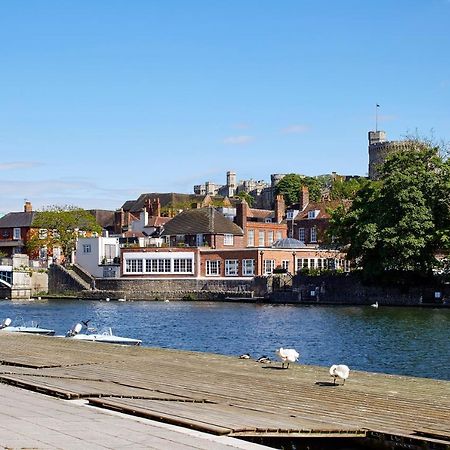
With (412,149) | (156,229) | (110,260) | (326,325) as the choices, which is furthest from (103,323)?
(156,229)

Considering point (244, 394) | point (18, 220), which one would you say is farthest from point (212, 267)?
point (244, 394)

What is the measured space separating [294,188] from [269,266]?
66659 millimetres

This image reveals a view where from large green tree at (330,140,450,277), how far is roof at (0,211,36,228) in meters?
54.1

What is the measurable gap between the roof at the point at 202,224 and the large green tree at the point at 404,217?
22047mm

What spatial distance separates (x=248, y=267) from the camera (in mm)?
89500

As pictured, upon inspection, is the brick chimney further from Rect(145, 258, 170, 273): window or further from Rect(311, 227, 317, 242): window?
Rect(311, 227, 317, 242): window

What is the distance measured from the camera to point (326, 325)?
2096 inches

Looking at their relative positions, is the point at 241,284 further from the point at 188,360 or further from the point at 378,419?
the point at 378,419

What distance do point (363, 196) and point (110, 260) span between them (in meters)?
35.8

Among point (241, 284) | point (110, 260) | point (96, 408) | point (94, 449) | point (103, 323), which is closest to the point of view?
point (94, 449)

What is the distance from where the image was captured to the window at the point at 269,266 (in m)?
89.2

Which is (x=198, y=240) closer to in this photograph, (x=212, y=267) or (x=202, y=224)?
(x=202, y=224)

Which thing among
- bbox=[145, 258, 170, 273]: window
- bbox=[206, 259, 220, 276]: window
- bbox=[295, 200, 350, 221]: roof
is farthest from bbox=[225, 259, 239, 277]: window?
bbox=[295, 200, 350, 221]: roof

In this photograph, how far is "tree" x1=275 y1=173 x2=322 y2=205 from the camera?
6019 inches
